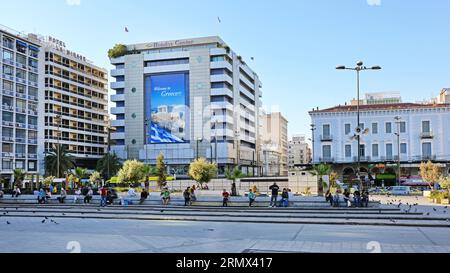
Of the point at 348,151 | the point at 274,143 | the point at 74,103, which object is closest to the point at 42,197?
the point at 348,151

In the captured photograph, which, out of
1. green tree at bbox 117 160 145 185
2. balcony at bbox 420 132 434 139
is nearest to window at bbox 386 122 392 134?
balcony at bbox 420 132 434 139

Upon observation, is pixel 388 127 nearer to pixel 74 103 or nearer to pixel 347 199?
pixel 347 199

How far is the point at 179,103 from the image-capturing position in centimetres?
9331

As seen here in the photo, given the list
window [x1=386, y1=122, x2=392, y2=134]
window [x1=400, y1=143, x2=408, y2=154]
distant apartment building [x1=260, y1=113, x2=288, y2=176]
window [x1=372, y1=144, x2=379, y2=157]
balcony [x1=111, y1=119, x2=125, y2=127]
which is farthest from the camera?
distant apartment building [x1=260, y1=113, x2=288, y2=176]

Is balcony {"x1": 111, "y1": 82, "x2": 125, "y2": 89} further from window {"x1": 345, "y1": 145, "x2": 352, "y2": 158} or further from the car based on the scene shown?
the car

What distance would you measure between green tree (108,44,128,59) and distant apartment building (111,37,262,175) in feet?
3.62

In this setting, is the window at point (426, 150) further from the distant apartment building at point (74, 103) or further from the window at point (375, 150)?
the distant apartment building at point (74, 103)

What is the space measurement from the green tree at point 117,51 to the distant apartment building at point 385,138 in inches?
2023

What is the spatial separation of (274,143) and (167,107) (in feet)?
249

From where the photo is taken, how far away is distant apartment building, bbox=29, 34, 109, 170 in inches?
3376
